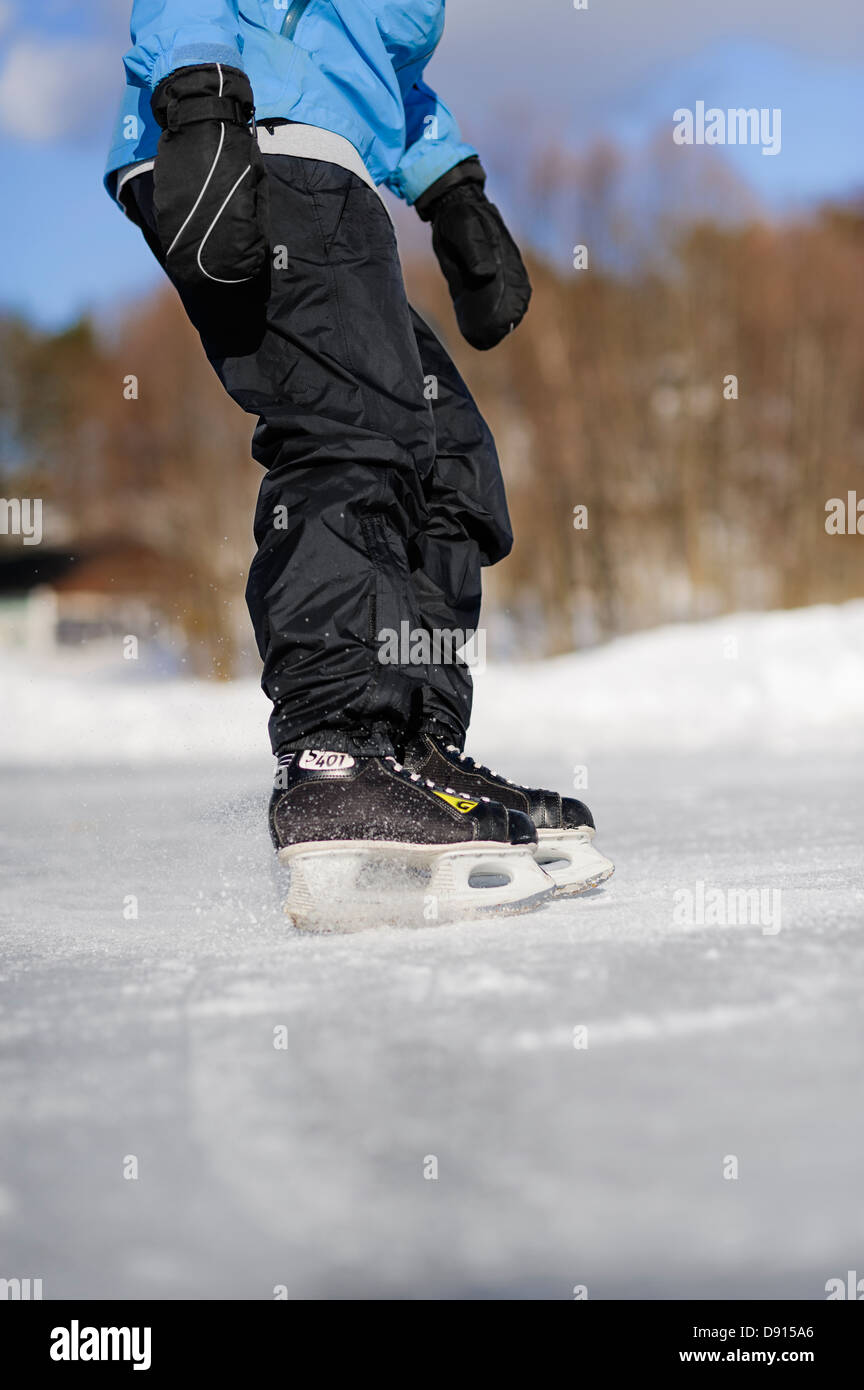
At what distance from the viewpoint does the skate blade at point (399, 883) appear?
4.16 ft

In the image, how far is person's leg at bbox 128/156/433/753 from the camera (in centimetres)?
134

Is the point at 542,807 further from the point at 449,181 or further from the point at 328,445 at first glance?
the point at 449,181

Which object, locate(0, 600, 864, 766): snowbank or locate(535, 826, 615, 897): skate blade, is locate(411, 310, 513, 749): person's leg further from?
locate(0, 600, 864, 766): snowbank

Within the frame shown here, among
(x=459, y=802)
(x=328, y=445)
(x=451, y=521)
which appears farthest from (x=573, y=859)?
(x=328, y=445)

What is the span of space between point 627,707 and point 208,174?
3658mm

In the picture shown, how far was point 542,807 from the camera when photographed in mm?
1580

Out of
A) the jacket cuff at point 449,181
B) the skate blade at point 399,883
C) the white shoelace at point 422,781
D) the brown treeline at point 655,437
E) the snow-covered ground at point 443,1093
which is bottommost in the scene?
the snow-covered ground at point 443,1093

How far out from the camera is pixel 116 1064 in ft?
2.69

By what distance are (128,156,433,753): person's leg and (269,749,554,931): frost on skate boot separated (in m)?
0.05

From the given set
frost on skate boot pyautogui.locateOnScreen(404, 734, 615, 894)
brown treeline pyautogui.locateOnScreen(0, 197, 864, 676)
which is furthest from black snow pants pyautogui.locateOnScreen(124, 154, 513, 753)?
brown treeline pyautogui.locateOnScreen(0, 197, 864, 676)

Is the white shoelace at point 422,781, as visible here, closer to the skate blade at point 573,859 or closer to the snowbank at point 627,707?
the skate blade at point 573,859

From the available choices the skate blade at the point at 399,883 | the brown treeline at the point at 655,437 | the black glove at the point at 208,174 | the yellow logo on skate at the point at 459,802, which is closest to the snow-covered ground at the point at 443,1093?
the skate blade at the point at 399,883

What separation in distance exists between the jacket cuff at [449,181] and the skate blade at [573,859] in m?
0.97

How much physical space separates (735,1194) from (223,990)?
50cm
